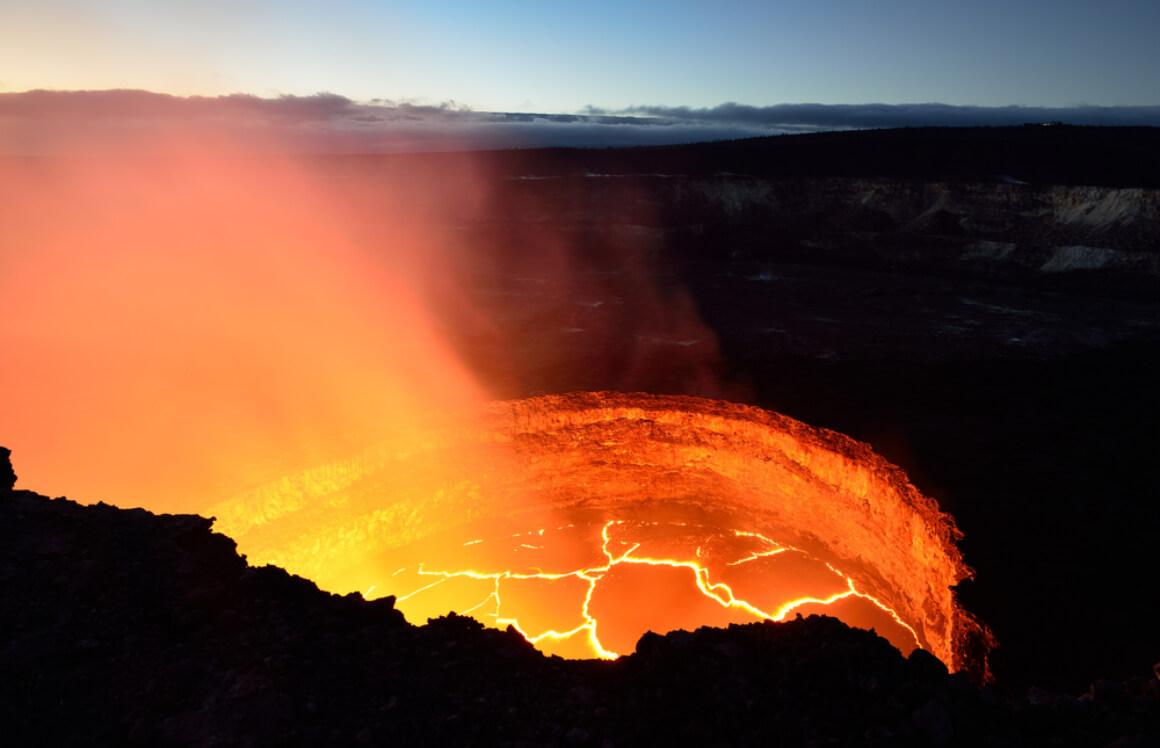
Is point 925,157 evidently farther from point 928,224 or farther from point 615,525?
point 615,525

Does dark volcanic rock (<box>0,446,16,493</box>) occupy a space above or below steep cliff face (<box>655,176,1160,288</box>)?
above

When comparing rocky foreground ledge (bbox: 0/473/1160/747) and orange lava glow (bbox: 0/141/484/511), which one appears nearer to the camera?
rocky foreground ledge (bbox: 0/473/1160/747)

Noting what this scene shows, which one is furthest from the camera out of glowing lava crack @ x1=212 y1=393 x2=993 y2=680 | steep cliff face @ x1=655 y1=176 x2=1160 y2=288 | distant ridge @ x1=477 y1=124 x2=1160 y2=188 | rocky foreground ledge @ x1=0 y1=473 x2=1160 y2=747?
distant ridge @ x1=477 y1=124 x2=1160 y2=188

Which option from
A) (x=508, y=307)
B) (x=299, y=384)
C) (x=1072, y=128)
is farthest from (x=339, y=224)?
(x=1072, y=128)

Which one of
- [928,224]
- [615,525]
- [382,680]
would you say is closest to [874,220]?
[928,224]

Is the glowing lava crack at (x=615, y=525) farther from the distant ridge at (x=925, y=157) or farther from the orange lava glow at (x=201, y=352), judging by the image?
the distant ridge at (x=925, y=157)

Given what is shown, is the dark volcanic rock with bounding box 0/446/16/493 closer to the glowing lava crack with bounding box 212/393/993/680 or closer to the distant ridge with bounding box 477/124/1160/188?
the glowing lava crack with bounding box 212/393/993/680

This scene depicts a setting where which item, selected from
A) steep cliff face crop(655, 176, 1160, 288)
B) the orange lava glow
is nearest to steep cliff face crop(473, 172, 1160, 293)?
steep cliff face crop(655, 176, 1160, 288)
